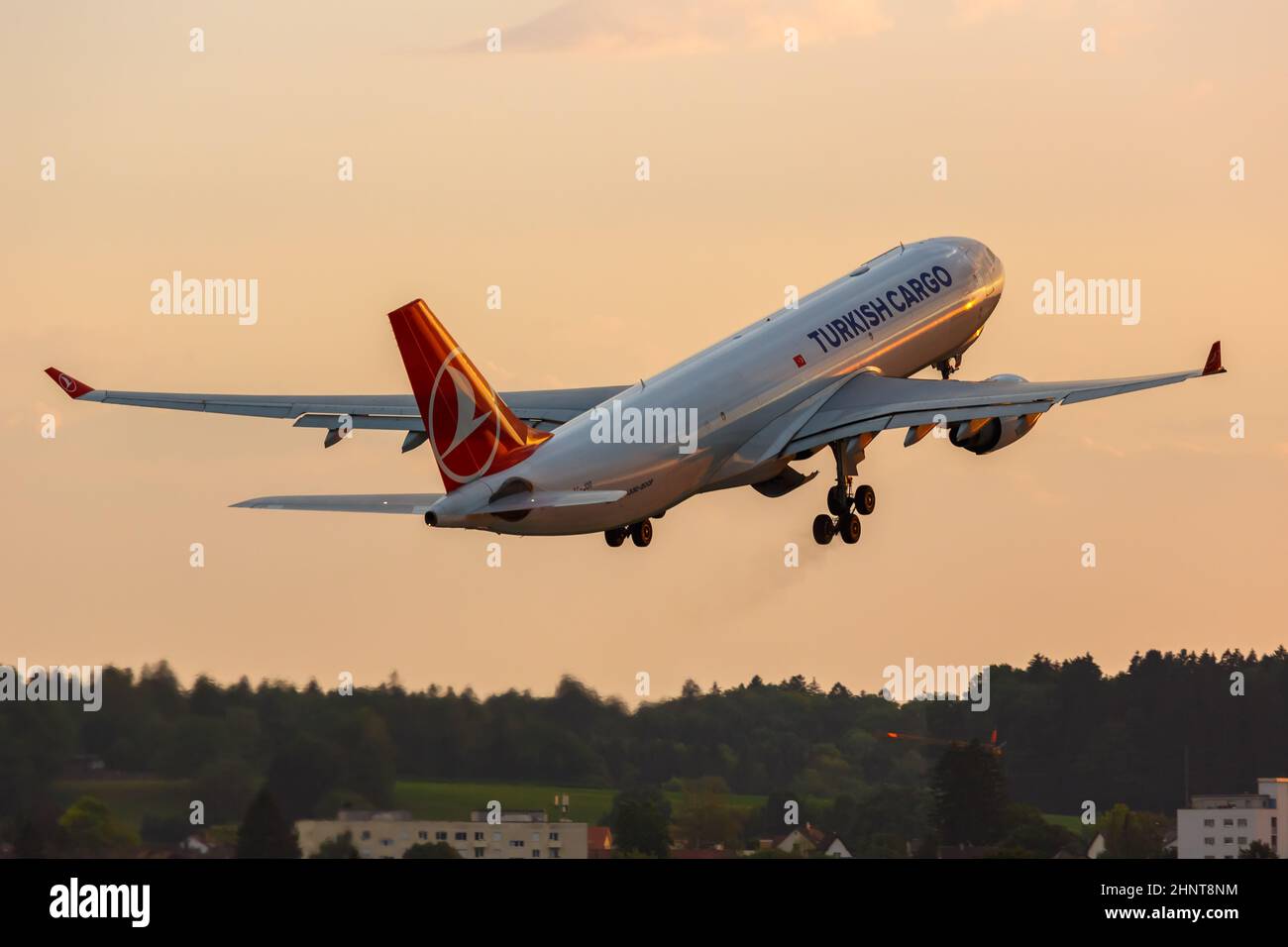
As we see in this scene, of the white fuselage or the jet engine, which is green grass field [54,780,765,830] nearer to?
the white fuselage

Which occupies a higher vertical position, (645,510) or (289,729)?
(645,510)

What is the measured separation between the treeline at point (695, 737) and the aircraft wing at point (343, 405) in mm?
7241

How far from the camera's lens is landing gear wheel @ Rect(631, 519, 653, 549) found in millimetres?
78625

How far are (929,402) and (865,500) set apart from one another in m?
3.99

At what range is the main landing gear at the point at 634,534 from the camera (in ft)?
258

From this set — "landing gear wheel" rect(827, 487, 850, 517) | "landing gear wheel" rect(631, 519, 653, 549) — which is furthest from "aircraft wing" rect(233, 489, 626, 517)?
"landing gear wheel" rect(827, 487, 850, 517)

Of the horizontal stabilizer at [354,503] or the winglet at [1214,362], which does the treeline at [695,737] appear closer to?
the horizontal stabilizer at [354,503]

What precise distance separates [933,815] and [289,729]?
19322 millimetres

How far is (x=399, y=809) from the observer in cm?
7856

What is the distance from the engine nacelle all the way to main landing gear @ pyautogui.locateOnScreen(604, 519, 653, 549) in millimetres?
8899

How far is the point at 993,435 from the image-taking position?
3241 inches

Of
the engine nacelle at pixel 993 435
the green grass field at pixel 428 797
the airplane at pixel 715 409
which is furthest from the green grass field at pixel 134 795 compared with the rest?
the engine nacelle at pixel 993 435
